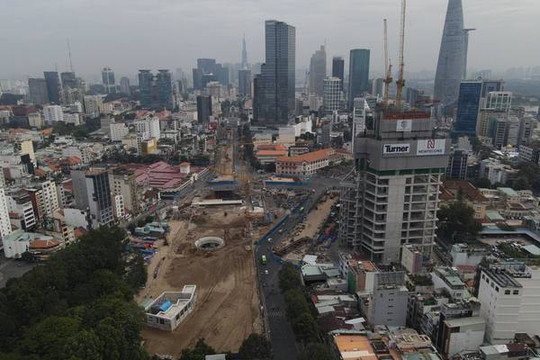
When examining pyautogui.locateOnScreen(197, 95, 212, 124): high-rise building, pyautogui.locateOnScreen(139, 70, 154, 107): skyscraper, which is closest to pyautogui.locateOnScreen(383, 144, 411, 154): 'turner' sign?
pyautogui.locateOnScreen(197, 95, 212, 124): high-rise building

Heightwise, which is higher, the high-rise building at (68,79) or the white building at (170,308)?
the high-rise building at (68,79)

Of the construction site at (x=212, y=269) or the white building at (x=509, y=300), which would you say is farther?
the construction site at (x=212, y=269)

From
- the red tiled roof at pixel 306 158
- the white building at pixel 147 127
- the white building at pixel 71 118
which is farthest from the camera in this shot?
the white building at pixel 71 118

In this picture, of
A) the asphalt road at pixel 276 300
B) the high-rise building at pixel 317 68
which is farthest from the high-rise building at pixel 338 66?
the asphalt road at pixel 276 300

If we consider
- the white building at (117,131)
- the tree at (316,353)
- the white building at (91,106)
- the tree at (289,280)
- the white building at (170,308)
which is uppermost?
the white building at (91,106)

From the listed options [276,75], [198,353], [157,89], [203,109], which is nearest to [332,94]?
[276,75]

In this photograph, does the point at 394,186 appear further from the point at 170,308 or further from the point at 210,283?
the point at 170,308

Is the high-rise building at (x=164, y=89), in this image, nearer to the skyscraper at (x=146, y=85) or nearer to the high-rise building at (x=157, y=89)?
the high-rise building at (x=157, y=89)

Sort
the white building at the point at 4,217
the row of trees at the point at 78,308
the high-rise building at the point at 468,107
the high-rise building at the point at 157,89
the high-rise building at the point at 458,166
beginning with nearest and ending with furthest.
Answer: the row of trees at the point at 78,308 < the white building at the point at 4,217 < the high-rise building at the point at 458,166 < the high-rise building at the point at 468,107 < the high-rise building at the point at 157,89
